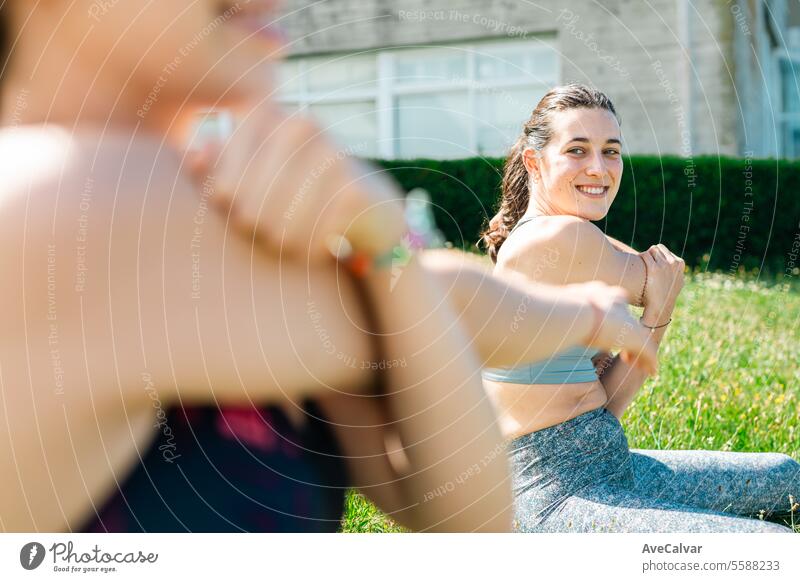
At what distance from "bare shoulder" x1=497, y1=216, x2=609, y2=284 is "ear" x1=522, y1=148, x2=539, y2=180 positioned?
0.11 meters

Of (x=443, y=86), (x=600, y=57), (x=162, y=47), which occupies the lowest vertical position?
(x=162, y=47)

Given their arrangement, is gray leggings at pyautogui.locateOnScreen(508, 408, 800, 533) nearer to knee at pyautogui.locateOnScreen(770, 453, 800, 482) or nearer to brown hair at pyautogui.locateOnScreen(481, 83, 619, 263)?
knee at pyautogui.locateOnScreen(770, 453, 800, 482)

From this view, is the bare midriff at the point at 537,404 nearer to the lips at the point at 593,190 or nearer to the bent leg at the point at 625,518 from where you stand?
the bent leg at the point at 625,518

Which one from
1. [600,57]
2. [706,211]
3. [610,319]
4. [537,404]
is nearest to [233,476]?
[610,319]

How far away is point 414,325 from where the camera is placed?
519 millimetres

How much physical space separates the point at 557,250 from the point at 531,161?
0.58 feet

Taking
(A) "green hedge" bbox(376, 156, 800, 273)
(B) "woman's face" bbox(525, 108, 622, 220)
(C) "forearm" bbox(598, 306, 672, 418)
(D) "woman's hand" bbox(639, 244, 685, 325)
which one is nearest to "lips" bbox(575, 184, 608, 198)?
(B) "woman's face" bbox(525, 108, 622, 220)

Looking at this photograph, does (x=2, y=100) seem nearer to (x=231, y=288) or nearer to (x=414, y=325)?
(x=231, y=288)

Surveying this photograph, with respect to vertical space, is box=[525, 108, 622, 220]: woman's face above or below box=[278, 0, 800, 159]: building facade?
below

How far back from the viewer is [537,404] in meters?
1.26

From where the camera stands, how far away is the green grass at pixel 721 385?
5.97ft

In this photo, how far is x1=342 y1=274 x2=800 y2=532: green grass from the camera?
1.82m
